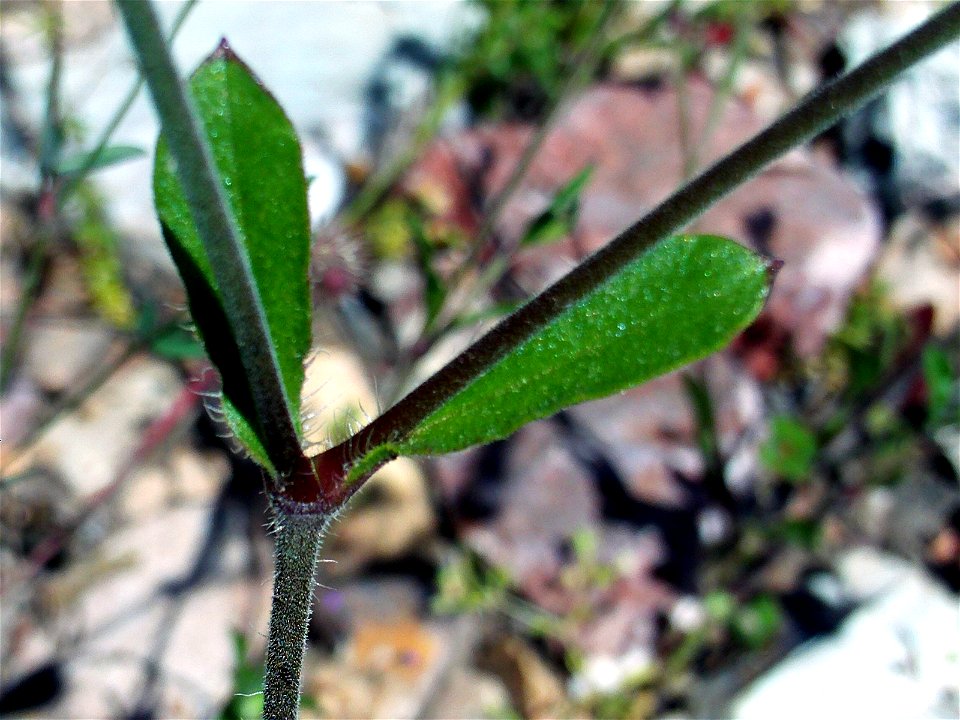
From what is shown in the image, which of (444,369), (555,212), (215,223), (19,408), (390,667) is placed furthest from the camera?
(19,408)

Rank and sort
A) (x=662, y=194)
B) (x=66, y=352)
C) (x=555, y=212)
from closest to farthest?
1. (x=555, y=212)
2. (x=66, y=352)
3. (x=662, y=194)

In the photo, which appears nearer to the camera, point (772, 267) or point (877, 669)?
point (772, 267)

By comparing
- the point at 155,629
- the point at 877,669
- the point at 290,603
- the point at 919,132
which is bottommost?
the point at 877,669

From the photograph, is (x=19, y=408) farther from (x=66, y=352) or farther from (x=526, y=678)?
(x=526, y=678)

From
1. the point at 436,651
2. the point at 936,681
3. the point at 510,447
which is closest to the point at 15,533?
the point at 436,651

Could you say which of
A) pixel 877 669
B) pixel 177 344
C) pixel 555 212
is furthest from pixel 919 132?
pixel 177 344

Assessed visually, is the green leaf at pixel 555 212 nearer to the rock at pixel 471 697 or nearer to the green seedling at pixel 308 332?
the green seedling at pixel 308 332

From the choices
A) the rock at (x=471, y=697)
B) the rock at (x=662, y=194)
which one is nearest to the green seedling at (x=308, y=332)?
the rock at (x=471, y=697)

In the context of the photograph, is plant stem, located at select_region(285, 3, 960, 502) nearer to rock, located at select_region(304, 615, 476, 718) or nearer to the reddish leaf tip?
the reddish leaf tip
